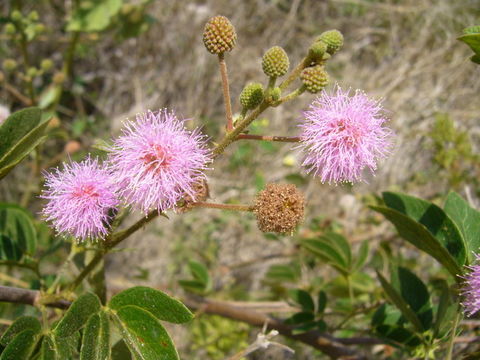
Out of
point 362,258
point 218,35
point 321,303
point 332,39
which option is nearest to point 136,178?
point 218,35

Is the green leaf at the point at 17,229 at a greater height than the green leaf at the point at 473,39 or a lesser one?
lesser

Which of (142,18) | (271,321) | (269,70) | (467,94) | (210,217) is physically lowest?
(271,321)

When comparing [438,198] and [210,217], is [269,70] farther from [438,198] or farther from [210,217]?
[210,217]

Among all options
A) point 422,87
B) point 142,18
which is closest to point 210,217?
point 142,18

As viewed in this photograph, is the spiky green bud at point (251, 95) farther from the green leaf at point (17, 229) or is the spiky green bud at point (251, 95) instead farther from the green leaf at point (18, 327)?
the green leaf at point (17, 229)

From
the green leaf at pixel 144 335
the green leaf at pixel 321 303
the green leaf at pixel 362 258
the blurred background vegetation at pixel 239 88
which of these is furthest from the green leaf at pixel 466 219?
the blurred background vegetation at pixel 239 88

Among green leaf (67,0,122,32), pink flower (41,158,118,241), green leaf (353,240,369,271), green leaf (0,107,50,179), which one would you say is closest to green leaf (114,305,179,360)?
pink flower (41,158,118,241)

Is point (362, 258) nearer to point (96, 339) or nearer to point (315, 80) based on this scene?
point (315, 80)
